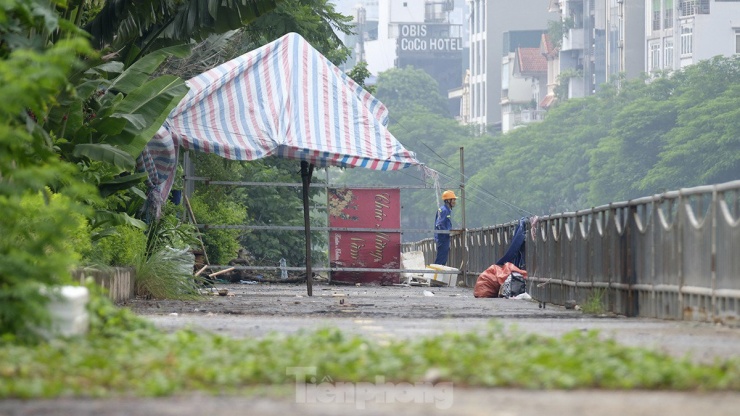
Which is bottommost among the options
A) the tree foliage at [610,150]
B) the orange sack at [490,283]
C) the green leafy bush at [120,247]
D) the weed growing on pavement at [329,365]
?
the weed growing on pavement at [329,365]

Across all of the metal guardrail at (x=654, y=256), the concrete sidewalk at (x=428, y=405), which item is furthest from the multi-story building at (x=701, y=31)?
the concrete sidewalk at (x=428, y=405)

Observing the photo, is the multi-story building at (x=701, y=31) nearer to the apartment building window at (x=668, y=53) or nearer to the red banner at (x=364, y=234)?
the apartment building window at (x=668, y=53)

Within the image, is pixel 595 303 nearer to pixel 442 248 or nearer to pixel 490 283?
pixel 490 283

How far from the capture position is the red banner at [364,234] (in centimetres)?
2909

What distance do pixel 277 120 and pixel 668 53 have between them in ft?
343

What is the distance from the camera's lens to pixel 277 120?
19.8 metres

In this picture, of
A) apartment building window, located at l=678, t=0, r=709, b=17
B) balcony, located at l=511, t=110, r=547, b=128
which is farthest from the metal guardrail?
balcony, located at l=511, t=110, r=547, b=128

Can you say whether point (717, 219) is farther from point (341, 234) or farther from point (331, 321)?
point (341, 234)

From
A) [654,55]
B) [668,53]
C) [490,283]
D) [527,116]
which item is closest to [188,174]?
[490,283]

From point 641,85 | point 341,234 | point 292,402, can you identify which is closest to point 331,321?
point 292,402

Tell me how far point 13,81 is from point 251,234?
2782 centimetres

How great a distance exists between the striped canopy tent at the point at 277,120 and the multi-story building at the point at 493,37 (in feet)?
520

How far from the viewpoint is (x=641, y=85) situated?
3907 inches

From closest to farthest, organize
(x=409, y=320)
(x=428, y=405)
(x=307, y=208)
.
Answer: (x=428, y=405)
(x=409, y=320)
(x=307, y=208)
